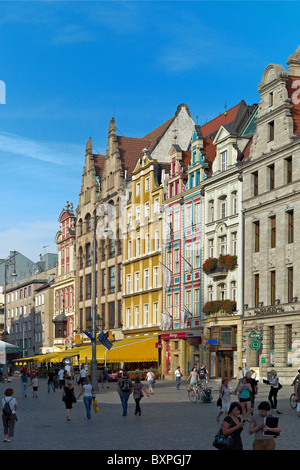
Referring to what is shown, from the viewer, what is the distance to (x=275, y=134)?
57.4 m

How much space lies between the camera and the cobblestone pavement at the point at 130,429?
67.5 ft

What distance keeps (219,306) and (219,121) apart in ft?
66.1

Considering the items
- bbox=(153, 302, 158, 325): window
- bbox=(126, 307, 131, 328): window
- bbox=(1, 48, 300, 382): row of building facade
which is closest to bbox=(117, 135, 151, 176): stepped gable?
bbox=(1, 48, 300, 382): row of building facade

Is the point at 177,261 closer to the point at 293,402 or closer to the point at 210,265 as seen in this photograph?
the point at 210,265

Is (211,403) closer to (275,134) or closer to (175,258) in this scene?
(275,134)

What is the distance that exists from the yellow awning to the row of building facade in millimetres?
1692

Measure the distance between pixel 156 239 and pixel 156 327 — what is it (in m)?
7.77

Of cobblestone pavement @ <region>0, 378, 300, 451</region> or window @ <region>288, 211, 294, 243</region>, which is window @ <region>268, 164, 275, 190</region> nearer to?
window @ <region>288, 211, 294, 243</region>

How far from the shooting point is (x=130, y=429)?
25.2 meters

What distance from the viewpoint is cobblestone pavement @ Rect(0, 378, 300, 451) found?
67.5ft

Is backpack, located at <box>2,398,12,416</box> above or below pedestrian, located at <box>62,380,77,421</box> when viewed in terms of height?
above

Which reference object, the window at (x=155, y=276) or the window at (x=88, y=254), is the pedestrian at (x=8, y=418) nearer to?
the window at (x=155, y=276)

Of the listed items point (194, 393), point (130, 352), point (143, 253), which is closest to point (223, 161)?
point (130, 352)
